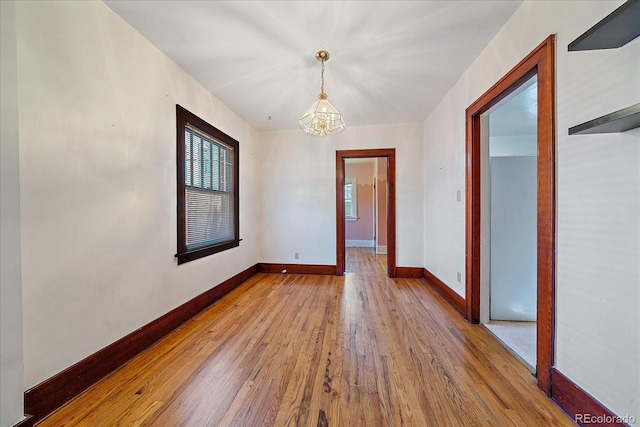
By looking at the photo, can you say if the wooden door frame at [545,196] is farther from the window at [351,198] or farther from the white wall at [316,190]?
the window at [351,198]

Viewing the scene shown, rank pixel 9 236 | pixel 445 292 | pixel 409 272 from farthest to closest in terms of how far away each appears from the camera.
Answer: pixel 409 272 → pixel 445 292 → pixel 9 236

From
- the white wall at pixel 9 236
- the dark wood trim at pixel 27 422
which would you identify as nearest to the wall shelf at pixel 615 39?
the white wall at pixel 9 236

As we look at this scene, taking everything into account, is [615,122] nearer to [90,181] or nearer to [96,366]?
[90,181]

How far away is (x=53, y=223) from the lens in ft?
4.39

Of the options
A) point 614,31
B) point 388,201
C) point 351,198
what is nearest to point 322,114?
point 614,31

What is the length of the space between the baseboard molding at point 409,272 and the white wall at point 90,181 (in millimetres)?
3088

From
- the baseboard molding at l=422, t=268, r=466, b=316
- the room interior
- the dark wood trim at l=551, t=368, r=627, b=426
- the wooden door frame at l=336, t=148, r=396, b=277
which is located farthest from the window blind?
the dark wood trim at l=551, t=368, r=627, b=426

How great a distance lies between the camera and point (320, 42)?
1.99 meters

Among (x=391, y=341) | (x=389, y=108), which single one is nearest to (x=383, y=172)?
(x=389, y=108)

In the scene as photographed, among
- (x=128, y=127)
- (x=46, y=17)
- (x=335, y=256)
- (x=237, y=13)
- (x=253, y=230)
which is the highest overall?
(x=237, y=13)

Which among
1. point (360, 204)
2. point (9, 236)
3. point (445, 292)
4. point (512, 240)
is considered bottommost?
point (445, 292)

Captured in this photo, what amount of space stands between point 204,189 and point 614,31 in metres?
3.13

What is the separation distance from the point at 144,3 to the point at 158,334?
2.43 meters

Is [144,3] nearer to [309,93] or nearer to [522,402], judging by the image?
[309,93]
